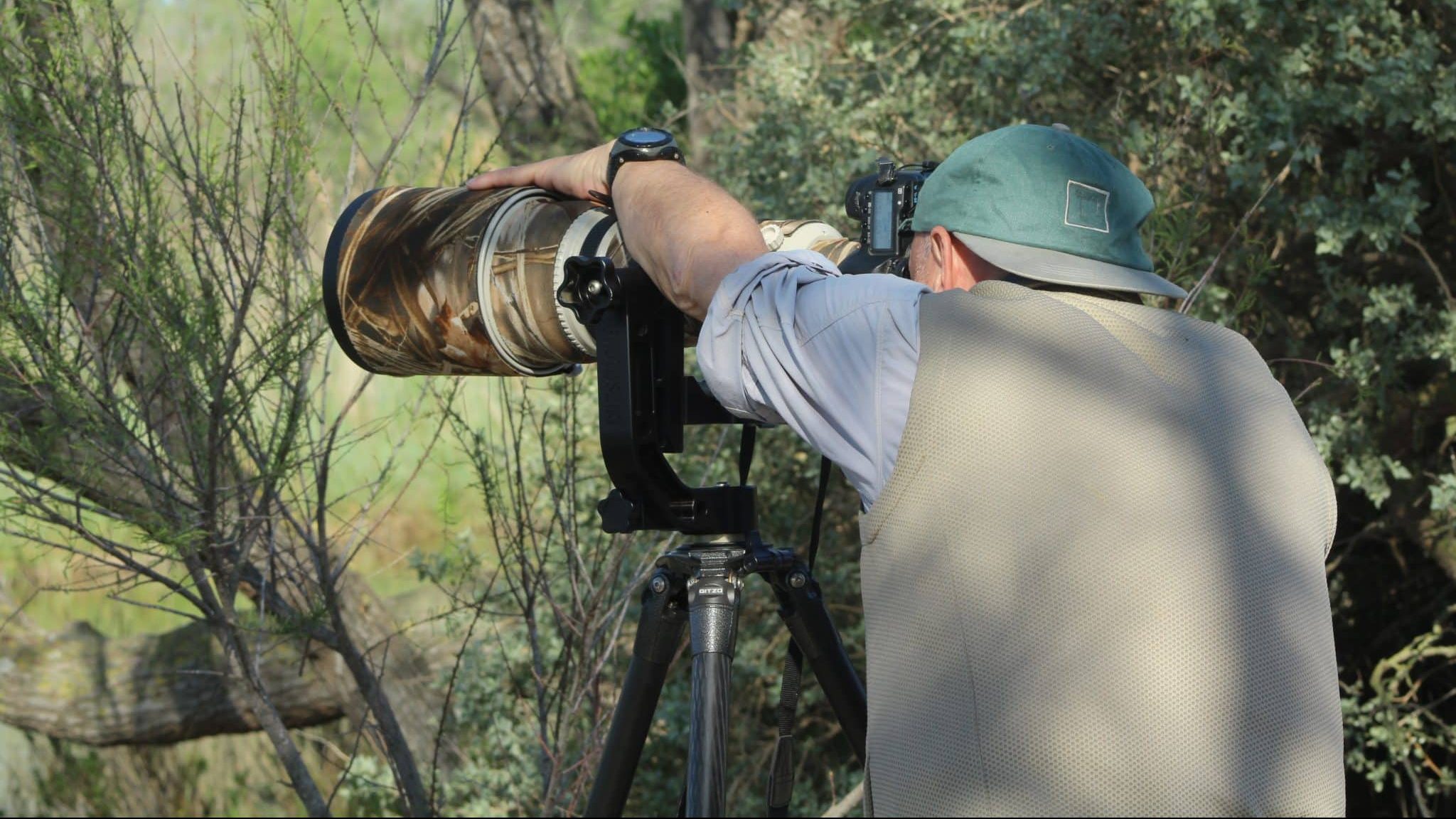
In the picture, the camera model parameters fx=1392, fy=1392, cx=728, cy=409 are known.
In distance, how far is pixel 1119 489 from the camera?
131 cm

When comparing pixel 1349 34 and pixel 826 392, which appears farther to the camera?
pixel 1349 34

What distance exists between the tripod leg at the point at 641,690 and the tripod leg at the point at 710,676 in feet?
0.20

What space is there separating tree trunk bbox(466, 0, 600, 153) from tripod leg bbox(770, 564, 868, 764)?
3.89 meters

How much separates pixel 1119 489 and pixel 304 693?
12.9ft

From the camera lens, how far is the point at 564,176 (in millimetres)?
1864

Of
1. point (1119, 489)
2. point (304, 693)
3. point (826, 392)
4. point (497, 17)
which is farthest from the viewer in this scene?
point (497, 17)

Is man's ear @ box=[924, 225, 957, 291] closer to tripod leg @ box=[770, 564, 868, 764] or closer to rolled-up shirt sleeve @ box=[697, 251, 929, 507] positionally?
rolled-up shirt sleeve @ box=[697, 251, 929, 507]

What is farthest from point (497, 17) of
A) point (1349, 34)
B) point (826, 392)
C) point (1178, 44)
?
point (826, 392)

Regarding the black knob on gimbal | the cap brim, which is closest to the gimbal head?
the black knob on gimbal

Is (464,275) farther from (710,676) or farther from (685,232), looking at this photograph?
(710,676)

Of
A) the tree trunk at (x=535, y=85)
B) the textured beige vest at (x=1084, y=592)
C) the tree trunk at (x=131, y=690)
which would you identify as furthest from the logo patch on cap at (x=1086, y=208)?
the tree trunk at (x=535, y=85)

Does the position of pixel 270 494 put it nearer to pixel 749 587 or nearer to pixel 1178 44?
pixel 749 587

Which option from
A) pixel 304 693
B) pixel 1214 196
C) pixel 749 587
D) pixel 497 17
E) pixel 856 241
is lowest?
pixel 304 693

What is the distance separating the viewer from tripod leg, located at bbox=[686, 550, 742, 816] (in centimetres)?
152
